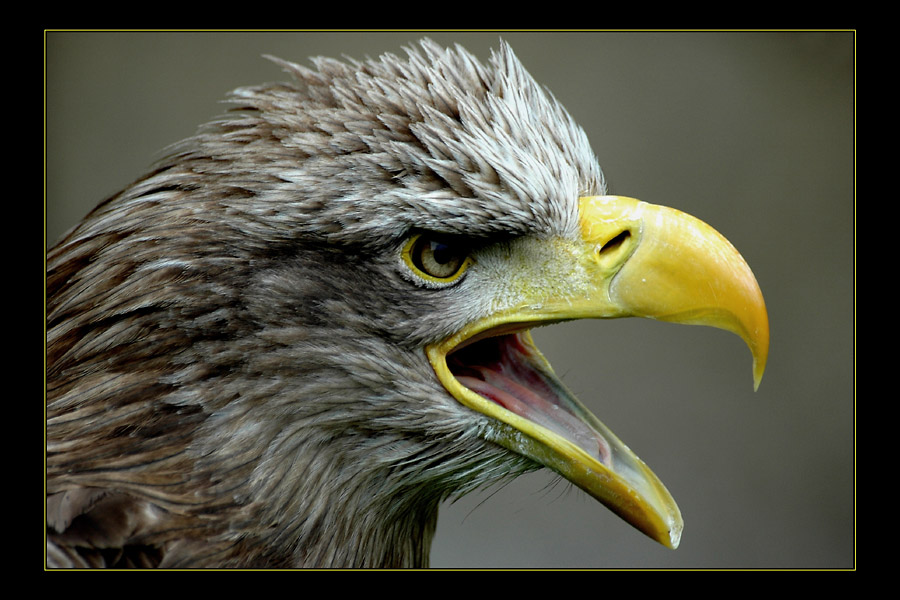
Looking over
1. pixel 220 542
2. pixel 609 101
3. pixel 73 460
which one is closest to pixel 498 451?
pixel 220 542

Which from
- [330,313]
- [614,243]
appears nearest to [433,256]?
[330,313]

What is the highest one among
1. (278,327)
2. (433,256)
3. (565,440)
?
(433,256)

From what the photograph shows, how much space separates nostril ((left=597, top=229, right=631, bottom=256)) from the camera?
66.7 inches

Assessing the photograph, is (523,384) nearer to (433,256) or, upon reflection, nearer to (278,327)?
(433,256)

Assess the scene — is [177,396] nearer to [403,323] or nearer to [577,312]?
[403,323]

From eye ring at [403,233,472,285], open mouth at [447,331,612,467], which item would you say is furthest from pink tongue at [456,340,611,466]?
eye ring at [403,233,472,285]

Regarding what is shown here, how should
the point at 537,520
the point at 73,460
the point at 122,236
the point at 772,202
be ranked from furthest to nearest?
the point at 772,202 → the point at 537,520 → the point at 122,236 → the point at 73,460

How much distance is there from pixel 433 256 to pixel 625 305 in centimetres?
39

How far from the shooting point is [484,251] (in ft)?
5.48

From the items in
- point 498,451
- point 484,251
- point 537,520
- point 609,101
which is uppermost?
point 609,101

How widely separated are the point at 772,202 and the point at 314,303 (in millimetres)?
4053

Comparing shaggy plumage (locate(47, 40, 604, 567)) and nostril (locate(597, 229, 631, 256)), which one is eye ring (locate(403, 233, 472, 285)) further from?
nostril (locate(597, 229, 631, 256))

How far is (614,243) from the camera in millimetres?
1707

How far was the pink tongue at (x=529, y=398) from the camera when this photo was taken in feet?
5.75
